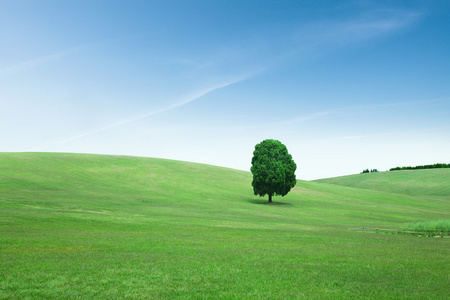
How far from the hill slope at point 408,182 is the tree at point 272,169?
245 feet

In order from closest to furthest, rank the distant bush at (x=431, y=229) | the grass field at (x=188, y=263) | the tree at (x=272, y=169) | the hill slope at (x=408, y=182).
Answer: the grass field at (x=188, y=263) → the distant bush at (x=431, y=229) → the tree at (x=272, y=169) → the hill slope at (x=408, y=182)

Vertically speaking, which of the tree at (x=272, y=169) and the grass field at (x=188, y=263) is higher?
the tree at (x=272, y=169)

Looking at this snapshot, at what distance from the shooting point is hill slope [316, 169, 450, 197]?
12838 cm

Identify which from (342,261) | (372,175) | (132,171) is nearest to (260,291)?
(342,261)

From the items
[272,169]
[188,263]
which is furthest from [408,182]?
[188,263]

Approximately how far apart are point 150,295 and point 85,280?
3154 millimetres

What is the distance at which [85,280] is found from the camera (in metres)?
13.4

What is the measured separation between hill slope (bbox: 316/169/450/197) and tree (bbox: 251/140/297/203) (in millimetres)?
74754

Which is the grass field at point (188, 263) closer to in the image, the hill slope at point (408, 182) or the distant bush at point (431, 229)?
the distant bush at point (431, 229)

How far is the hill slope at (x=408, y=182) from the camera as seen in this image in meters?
128

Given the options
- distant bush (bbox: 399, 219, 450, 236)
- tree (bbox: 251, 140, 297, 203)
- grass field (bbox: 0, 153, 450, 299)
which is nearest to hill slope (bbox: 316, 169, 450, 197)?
tree (bbox: 251, 140, 297, 203)

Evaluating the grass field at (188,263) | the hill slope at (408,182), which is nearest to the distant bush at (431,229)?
the grass field at (188,263)

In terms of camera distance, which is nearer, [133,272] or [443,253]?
[133,272]

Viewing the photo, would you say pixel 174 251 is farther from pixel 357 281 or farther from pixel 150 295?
pixel 357 281
